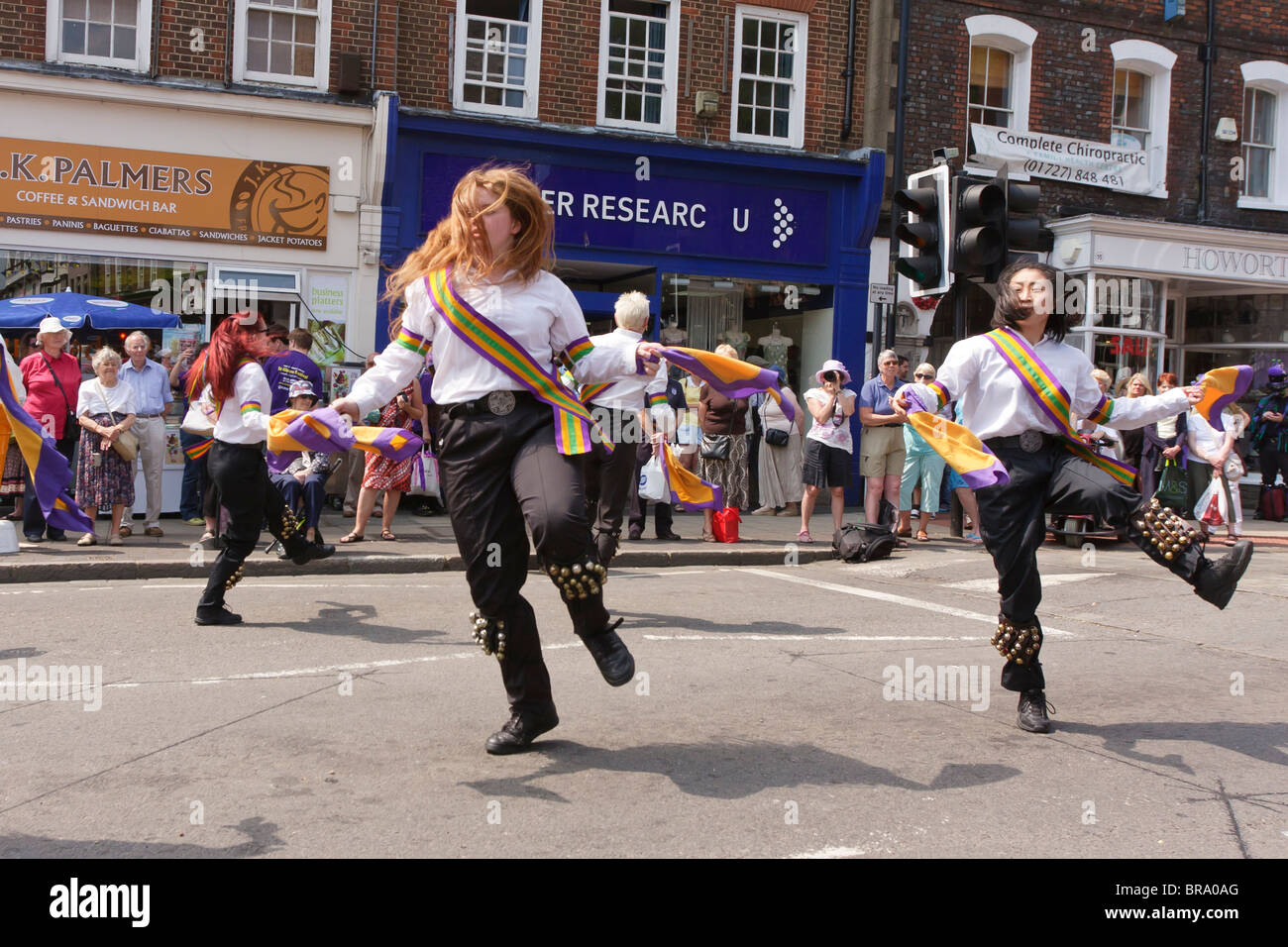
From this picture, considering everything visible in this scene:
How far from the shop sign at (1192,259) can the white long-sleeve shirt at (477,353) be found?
47.6 feet

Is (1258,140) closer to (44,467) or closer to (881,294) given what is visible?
(881,294)

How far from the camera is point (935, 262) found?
10070 millimetres

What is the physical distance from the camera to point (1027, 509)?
Result: 5129 millimetres

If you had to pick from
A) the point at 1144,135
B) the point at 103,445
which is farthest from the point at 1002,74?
the point at 103,445

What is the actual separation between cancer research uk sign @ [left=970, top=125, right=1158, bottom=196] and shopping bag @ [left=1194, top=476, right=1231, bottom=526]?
623 cm

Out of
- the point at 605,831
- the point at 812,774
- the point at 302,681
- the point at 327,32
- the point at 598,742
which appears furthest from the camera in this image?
the point at 327,32

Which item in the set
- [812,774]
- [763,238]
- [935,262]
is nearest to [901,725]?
[812,774]

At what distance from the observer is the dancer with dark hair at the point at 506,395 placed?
437 centimetres

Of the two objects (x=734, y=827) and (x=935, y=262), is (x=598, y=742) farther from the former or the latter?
(x=935, y=262)

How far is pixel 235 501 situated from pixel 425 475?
239 inches

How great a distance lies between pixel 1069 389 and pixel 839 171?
12250mm

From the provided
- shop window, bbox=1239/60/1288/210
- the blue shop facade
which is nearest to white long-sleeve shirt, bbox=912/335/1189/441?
the blue shop facade

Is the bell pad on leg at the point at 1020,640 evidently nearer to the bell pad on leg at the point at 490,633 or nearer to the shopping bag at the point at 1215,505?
the bell pad on leg at the point at 490,633

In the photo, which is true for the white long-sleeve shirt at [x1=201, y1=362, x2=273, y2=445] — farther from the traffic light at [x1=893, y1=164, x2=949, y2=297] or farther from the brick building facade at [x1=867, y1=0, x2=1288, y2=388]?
the brick building facade at [x1=867, y1=0, x2=1288, y2=388]
